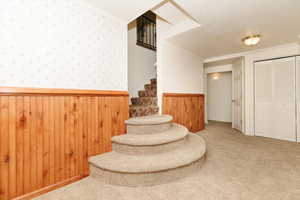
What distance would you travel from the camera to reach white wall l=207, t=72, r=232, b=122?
5508 mm

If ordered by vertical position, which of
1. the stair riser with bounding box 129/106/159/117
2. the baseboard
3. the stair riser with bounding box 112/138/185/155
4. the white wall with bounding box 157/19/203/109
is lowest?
the baseboard

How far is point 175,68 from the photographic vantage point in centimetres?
324

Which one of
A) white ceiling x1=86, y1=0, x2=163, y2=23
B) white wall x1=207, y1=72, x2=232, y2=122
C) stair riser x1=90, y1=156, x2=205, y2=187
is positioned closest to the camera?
stair riser x1=90, y1=156, x2=205, y2=187

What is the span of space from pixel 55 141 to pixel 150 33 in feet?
12.4

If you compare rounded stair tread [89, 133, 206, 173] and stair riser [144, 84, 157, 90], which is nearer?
rounded stair tread [89, 133, 206, 173]

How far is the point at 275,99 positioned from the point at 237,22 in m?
2.38

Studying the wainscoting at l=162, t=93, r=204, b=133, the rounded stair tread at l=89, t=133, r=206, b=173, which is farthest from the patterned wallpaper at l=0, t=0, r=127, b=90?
the wainscoting at l=162, t=93, r=204, b=133

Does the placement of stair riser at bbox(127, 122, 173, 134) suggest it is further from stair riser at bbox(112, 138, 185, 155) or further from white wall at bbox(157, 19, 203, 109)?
white wall at bbox(157, 19, 203, 109)

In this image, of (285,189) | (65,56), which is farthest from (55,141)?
(285,189)

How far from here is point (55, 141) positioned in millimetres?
1510

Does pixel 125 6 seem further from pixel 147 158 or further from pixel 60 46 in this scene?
pixel 147 158

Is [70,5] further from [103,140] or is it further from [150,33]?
[150,33]

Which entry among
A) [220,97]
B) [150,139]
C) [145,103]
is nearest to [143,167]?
[150,139]

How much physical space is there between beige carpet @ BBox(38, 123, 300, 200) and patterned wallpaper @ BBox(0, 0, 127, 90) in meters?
1.18
